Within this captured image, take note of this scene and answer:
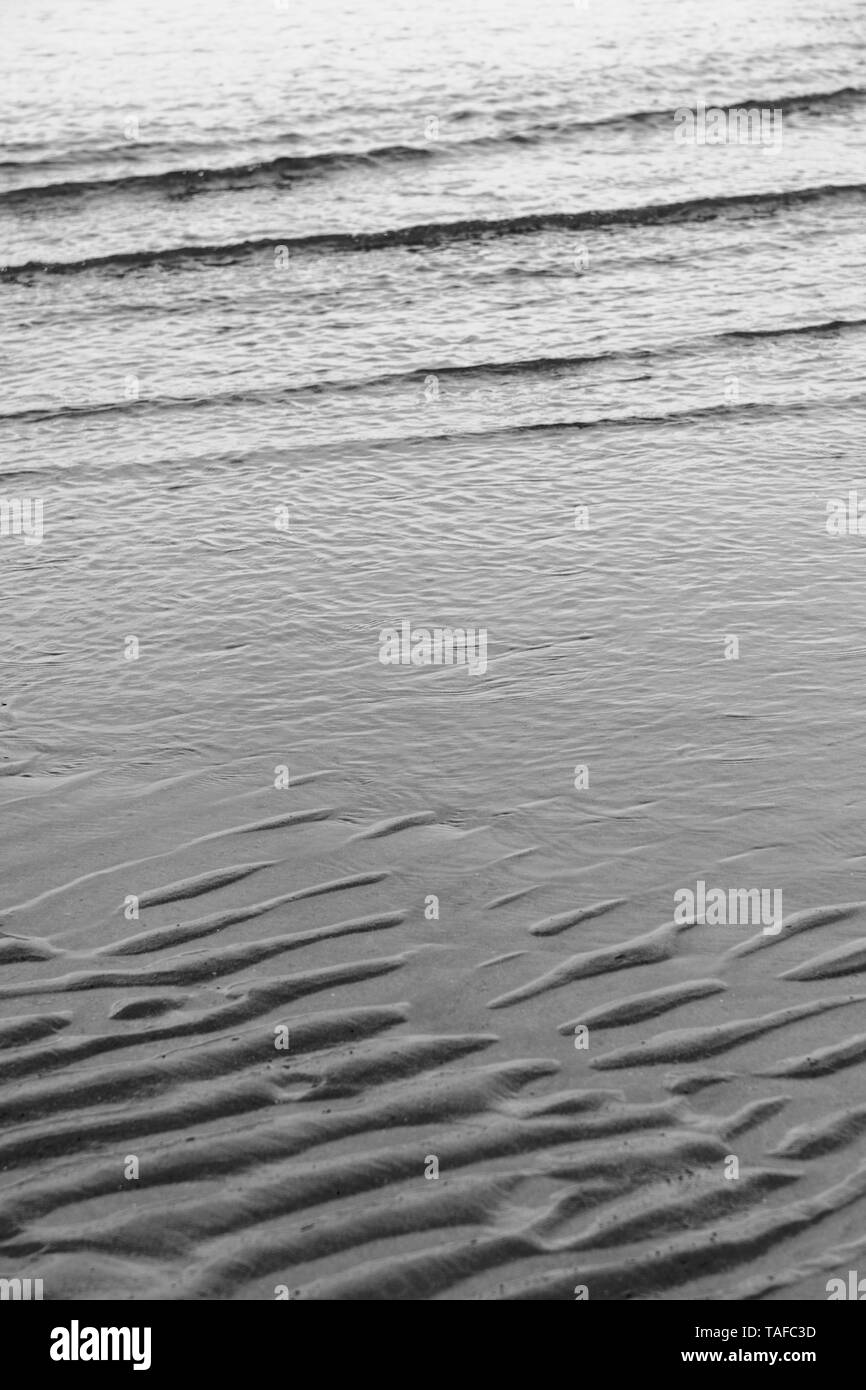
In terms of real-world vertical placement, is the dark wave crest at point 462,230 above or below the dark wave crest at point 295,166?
below

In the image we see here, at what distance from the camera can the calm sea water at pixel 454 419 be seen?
254 inches

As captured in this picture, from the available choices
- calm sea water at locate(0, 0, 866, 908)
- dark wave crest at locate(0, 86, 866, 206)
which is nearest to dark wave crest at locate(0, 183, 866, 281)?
calm sea water at locate(0, 0, 866, 908)

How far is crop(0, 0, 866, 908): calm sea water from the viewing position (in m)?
6.44

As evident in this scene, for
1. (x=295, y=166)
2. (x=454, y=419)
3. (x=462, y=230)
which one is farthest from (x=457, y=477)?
(x=295, y=166)

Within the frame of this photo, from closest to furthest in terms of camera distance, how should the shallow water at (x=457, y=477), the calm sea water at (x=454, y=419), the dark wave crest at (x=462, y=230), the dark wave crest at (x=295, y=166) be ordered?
the shallow water at (x=457, y=477)
the calm sea water at (x=454, y=419)
the dark wave crest at (x=462, y=230)
the dark wave crest at (x=295, y=166)

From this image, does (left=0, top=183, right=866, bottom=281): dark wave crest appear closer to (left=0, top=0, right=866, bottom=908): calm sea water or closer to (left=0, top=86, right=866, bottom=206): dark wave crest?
(left=0, top=0, right=866, bottom=908): calm sea water

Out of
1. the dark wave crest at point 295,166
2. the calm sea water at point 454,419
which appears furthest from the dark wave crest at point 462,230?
the dark wave crest at point 295,166

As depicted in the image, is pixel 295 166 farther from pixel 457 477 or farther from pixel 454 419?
pixel 457 477

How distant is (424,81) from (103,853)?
16.5 m

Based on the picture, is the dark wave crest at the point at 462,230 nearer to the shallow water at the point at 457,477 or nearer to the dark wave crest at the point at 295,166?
the shallow water at the point at 457,477

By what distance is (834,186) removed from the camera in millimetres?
15594

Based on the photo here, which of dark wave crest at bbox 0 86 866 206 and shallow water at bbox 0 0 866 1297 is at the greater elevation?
dark wave crest at bbox 0 86 866 206

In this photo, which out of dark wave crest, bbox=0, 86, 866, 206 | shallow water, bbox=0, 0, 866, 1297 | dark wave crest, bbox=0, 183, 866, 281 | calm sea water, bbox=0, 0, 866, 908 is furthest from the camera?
dark wave crest, bbox=0, 86, 866, 206

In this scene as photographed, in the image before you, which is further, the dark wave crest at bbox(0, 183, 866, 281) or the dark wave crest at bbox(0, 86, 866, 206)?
the dark wave crest at bbox(0, 86, 866, 206)
